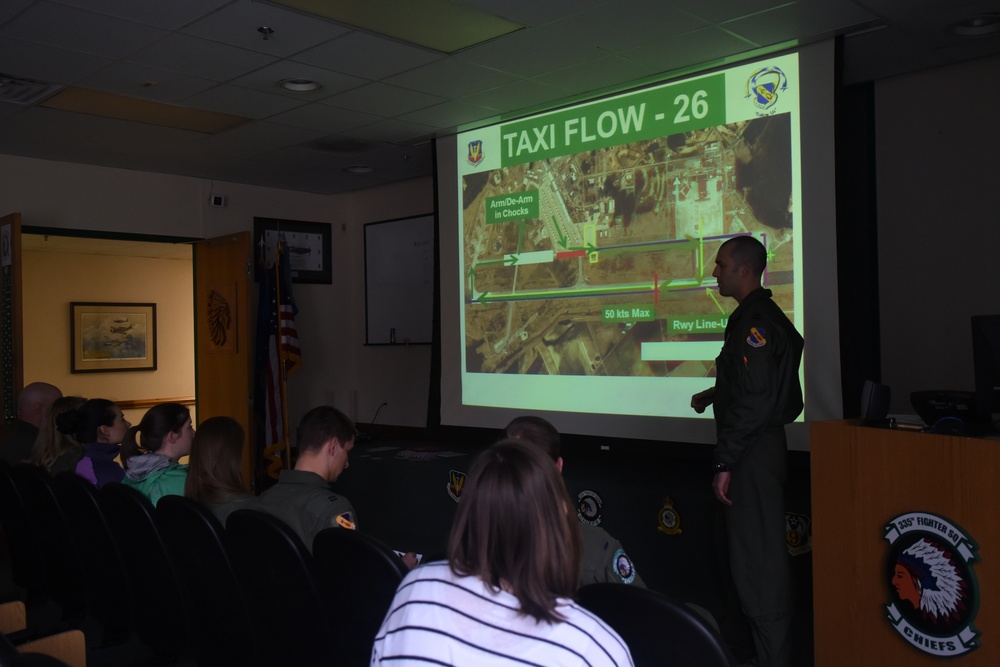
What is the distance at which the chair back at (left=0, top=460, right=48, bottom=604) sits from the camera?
343 cm

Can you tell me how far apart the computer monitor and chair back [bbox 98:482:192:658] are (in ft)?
8.02

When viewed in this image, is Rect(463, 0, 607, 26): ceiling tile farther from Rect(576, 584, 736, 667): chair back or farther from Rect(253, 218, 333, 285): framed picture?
Rect(253, 218, 333, 285): framed picture

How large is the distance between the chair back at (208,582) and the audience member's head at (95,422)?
1.35 m

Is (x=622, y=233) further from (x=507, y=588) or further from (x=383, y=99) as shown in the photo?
(x=507, y=588)

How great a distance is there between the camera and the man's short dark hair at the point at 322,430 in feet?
8.27

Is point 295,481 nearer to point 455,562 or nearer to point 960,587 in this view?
point 455,562

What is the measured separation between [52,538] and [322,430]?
5.12 feet

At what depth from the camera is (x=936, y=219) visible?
14.1 ft

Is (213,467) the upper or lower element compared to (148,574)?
upper

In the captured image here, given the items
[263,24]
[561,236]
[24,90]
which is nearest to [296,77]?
[263,24]

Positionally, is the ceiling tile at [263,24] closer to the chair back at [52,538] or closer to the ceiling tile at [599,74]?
the ceiling tile at [599,74]

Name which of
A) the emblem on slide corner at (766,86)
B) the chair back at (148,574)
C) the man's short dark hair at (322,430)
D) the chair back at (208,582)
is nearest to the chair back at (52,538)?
the chair back at (148,574)

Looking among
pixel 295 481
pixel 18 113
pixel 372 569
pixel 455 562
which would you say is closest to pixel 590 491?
pixel 295 481

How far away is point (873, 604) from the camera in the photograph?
2430 millimetres
